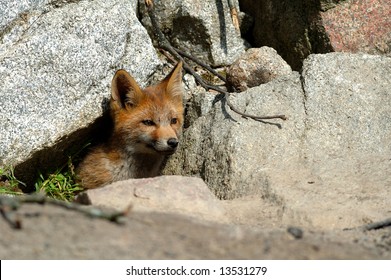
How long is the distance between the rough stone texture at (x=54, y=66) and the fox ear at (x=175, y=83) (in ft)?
1.68

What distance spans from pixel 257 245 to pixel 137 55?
3700 millimetres

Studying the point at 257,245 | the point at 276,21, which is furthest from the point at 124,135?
the point at 257,245

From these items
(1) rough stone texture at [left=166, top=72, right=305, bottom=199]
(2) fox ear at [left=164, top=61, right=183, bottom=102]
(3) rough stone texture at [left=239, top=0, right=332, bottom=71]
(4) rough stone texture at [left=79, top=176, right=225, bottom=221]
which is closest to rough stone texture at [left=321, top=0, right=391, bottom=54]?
(3) rough stone texture at [left=239, top=0, right=332, bottom=71]

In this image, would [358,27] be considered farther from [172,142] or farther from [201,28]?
[172,142]

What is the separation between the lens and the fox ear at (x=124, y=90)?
6.92 m

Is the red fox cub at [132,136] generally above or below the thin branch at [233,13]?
below

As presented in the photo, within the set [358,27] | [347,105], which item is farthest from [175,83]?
[358,27]

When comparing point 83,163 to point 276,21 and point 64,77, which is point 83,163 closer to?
point 64,77

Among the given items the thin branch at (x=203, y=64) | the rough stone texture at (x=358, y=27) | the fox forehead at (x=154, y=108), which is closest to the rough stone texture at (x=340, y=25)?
the rough stone texture at (x=358, y=27)

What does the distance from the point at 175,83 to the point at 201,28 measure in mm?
967

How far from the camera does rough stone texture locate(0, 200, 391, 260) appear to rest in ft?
12.3

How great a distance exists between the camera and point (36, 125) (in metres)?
6.61

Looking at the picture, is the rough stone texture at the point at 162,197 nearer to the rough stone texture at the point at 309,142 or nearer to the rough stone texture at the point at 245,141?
the rough stone texture at the point at 309,142

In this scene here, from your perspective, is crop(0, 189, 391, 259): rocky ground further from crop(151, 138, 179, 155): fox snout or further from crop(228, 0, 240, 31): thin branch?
crop(228, 0, 240, 31): thin branch
